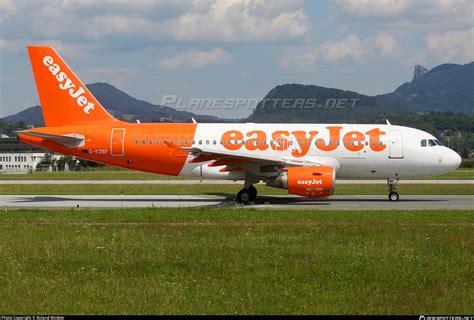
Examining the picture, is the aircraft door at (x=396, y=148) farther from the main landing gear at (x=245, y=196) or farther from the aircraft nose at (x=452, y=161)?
the main landing gear at (x=245, y=196)

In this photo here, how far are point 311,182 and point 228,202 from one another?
456 cm

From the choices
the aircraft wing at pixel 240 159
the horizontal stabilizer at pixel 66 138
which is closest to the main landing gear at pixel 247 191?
the aircraft wing at pixel 240 159

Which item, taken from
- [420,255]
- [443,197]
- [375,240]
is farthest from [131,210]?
[443,197]

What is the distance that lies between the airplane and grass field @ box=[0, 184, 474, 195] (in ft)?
17.9

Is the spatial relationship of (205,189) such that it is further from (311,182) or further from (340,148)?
(311,182)

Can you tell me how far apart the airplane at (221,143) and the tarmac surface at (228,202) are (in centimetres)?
126

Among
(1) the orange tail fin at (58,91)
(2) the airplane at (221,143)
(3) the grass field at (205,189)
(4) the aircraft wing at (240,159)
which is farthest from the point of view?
(3) the grass field at (205,189)

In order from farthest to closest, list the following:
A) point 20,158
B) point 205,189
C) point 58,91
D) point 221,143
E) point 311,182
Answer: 1. point 20,158
2. point 205,189
3. point 58,91
4. point 221,143
5. point 311,182

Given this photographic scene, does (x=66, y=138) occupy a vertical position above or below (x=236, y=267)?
above

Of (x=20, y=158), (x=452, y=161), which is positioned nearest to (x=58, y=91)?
(x=452, y=161)

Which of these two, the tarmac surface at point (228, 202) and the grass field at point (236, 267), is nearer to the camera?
the grass field at point (236, 267)

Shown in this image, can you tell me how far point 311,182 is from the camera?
84.1 ft

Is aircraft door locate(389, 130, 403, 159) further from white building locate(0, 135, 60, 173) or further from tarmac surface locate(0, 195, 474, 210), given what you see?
white building locate(0, 135, 60, 173)

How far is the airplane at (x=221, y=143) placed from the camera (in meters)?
28.2
